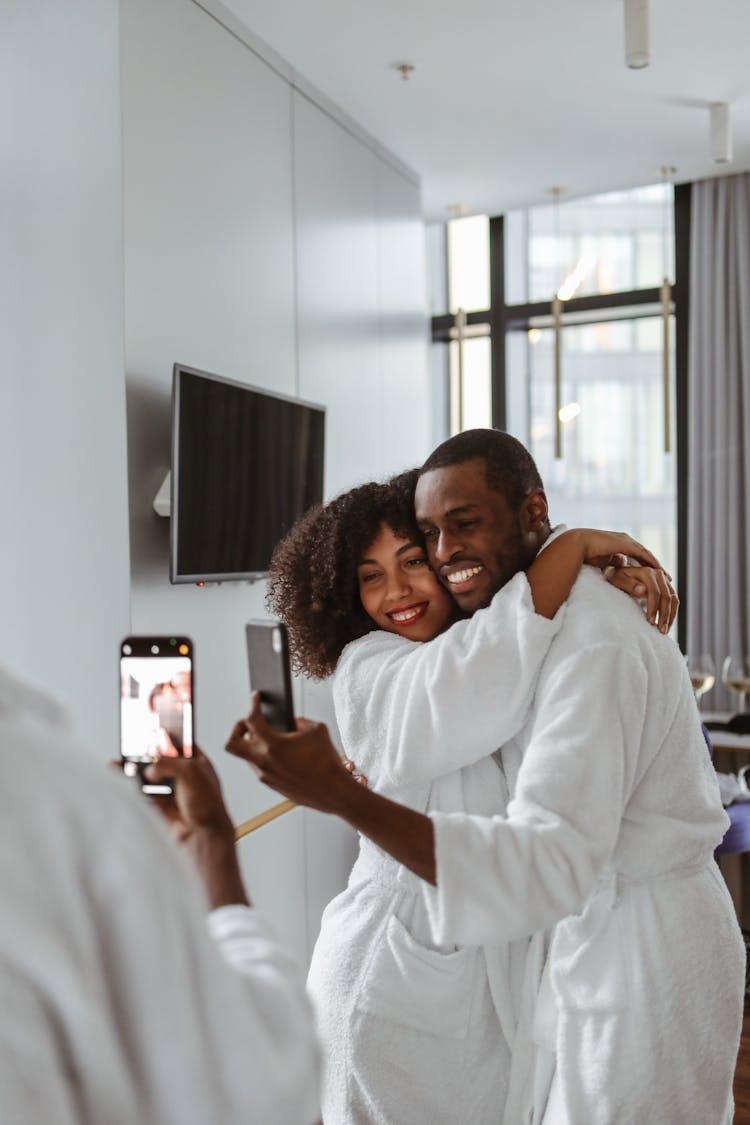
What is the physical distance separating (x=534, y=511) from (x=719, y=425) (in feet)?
12.7

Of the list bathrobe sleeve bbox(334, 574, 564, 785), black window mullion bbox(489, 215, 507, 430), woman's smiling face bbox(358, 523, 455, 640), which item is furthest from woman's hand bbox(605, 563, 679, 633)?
black window mullion bbox(489, 215, 507, 430)

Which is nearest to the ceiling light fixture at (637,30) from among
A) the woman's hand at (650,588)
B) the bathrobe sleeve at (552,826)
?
the woman's hand at (650,588)

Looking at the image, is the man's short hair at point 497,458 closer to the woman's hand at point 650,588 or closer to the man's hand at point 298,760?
the woman's hand at point 650,588

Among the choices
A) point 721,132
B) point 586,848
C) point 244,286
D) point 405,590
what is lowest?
point 586,848

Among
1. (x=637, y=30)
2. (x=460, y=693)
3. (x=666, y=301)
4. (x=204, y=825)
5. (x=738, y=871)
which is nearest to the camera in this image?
(x=204, y=825)

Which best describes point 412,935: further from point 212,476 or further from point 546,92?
point 546,92

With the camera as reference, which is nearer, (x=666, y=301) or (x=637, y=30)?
(x=637, y=30)

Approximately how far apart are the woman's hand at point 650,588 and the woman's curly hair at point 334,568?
35 cm

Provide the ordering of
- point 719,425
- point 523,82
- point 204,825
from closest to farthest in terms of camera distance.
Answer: point 204,825
point 523,82
point 719,425

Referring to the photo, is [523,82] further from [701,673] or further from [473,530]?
[473,530]

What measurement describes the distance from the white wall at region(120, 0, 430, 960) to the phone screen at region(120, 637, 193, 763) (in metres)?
1.56

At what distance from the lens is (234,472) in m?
2.94

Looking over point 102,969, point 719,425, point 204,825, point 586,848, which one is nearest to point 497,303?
point 719,425

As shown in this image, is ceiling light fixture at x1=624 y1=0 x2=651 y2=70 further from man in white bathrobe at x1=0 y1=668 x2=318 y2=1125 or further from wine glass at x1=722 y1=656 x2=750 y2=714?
man in white bathrobe at x1=0 y1=668 x2=318 y2=1125
